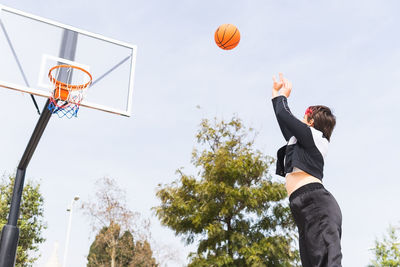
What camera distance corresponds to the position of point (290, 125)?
3.39 metres

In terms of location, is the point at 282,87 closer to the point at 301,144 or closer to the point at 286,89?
the point at 286,89

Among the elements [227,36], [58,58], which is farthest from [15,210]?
[227,36]

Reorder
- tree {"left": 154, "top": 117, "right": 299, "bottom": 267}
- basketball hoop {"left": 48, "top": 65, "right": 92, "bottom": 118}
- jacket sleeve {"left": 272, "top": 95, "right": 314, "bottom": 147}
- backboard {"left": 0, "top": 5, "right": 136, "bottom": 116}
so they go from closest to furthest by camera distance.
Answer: jacket sleeve {"left": 272, "top": 95, "right": 314, "bottom": 147}
basketball hoop {"left": 48, "top": 65, "right": 92, "bottom": 118}
backboard {"left": 0, "top": 5, "right": 136, "bottom": 116}
tree {"left": 154, "top": 117, "right": 299, "bottom": 267}

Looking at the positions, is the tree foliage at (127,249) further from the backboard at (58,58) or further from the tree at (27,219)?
the backboard at (58,58)

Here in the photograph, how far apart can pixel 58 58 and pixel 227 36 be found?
4.01m

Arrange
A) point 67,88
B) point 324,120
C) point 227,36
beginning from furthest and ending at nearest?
point 67,88 < point 227,36 < point 324,120

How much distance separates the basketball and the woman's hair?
431 centimetres

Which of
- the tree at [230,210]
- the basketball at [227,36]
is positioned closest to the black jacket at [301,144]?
the basketball at [227,36]

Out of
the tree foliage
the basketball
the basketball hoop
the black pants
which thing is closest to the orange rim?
the basketball hoop

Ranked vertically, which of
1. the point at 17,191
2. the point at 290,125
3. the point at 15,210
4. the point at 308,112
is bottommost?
the point at 290,125

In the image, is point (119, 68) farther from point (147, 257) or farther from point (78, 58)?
point (147, 257)

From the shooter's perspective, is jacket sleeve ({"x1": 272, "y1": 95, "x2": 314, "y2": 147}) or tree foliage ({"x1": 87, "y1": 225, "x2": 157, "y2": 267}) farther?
tree foliage ({"x1": 87, "y1": 225, "x2": 157, "y2": 267})

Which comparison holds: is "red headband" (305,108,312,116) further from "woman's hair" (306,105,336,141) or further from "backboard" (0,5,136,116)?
"backboard" (0,5,136,116)

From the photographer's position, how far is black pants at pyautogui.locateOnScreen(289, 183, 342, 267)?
2951 mm
